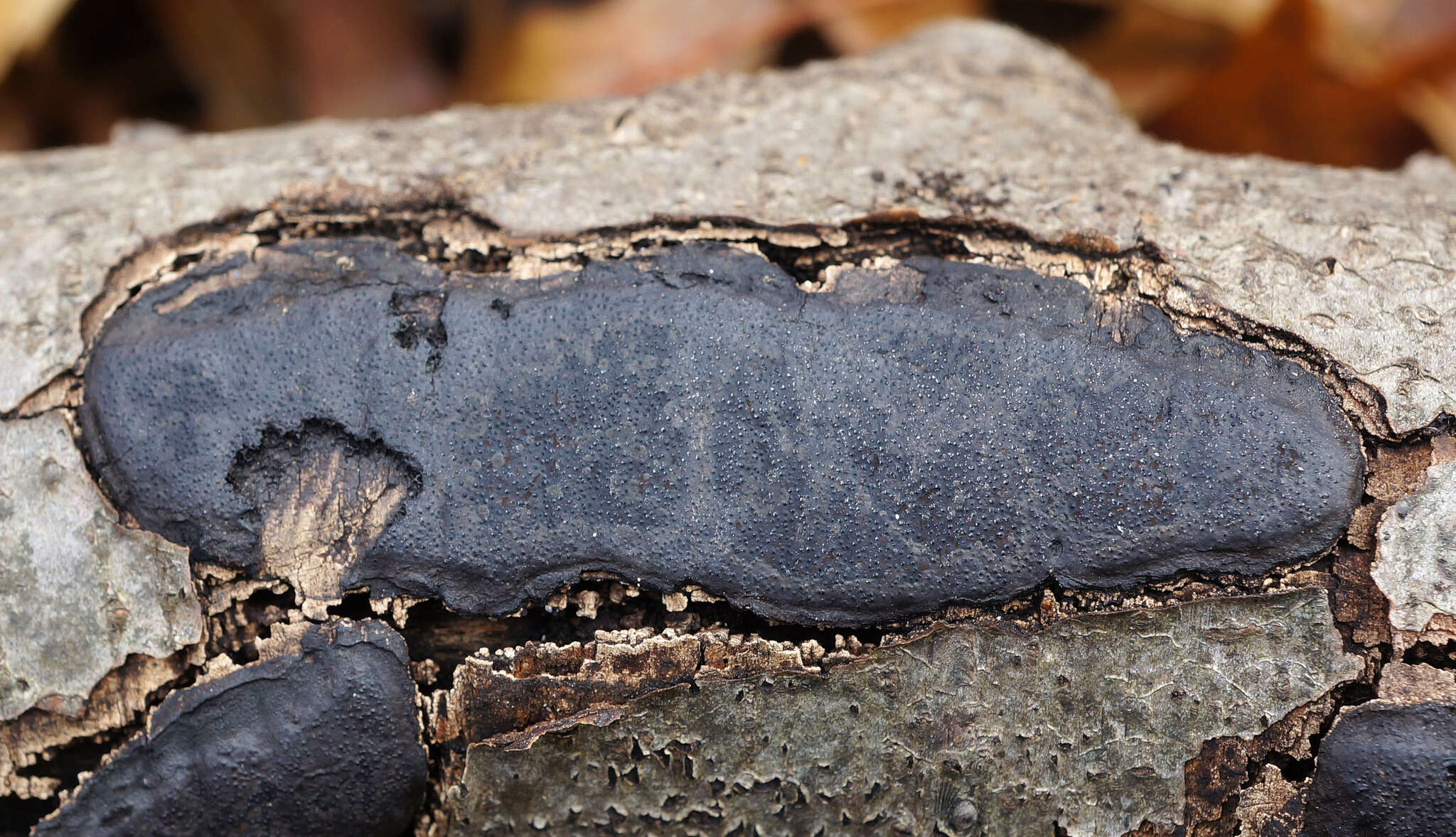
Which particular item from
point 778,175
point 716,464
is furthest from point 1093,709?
point 778,175

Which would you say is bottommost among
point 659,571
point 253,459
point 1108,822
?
point 1108,822

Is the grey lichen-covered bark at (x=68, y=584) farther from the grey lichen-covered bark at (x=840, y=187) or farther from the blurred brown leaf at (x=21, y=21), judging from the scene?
the blurred brown leaf at (x=21, y=21)

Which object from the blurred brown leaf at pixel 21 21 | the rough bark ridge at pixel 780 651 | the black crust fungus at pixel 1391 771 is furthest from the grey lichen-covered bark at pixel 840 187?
the blurred brown leaf at pixel 21 21

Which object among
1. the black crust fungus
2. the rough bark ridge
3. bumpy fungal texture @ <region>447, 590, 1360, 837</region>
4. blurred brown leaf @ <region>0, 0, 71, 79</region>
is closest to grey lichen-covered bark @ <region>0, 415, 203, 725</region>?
the rough bark ridge

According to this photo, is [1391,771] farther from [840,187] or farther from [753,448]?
[840,187]

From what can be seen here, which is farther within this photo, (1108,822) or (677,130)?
(677,130)

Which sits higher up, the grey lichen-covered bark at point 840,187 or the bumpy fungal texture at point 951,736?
the grey lichen-covered bark at point 840,187

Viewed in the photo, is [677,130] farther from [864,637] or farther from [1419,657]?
[1419,657]

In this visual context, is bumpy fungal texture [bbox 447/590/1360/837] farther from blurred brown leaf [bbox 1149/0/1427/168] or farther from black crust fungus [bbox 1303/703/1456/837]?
blurred brown leaf [bbox 1149/0/1427/168]
